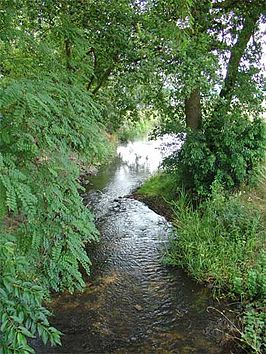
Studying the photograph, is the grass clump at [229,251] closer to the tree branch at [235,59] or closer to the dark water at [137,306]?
the dark water at [137,306]

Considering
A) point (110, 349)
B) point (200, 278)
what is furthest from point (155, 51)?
point (110, 349)

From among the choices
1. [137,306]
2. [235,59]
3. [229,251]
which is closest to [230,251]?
[229,251]

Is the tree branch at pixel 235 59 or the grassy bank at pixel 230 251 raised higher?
the tree branch at pixel 235 59

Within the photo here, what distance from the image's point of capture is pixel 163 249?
589 cm

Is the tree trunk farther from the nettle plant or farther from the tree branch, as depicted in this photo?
the nettle plant

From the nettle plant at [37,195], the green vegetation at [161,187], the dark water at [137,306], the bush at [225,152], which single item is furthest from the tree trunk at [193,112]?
the nettle plant at [37,195]

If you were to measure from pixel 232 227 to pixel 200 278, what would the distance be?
0.98 m

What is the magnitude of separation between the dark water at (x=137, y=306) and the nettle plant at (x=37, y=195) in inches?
45.7

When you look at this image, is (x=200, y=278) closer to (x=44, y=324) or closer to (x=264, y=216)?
(x=264, y=216)

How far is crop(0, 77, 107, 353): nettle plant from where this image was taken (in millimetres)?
2100

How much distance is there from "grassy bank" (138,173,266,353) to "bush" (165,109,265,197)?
0.38 meters

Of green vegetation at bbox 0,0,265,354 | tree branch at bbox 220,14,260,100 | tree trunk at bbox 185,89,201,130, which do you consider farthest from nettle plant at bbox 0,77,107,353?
tree trunk at bbox 185,89,201,130

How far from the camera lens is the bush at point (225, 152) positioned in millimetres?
6484

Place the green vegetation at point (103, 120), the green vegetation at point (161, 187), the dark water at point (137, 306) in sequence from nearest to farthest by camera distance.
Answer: the green vegetation at point (103, 120) < the dark water at point (137, 306) < the green vegetation at point (161, 187)
